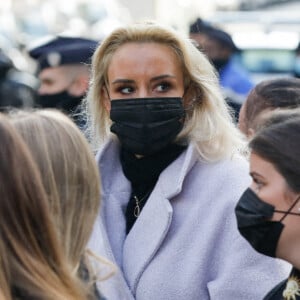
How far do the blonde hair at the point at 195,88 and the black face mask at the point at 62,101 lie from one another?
79.7 inches

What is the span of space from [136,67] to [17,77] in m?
3.49

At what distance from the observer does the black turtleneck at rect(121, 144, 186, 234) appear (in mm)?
3494

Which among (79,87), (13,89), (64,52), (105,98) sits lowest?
(13,89)

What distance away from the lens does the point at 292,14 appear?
15586 mm

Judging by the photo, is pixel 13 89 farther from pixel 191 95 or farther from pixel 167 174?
pixel 167 174

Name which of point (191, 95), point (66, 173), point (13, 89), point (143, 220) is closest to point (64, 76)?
point (13, 89)

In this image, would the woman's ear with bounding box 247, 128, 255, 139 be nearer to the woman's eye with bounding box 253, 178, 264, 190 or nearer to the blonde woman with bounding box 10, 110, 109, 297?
the woman's eye with bounding box 253, 178, 264, 190

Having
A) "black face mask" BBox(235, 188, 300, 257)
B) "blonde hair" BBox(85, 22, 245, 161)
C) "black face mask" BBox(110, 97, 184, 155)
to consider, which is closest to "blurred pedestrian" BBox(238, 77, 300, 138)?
"blonde hair" BBox(85, 22, 245, 161)

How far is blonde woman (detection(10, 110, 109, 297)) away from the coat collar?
2.85 ft

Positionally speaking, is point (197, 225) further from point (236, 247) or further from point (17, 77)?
point (17, 77)

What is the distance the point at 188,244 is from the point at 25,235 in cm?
111

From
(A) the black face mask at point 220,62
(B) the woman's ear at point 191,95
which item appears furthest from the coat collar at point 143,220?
(A) the black face mask at point 220,62

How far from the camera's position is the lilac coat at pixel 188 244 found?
10.5 feet

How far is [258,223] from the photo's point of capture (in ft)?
9.91
